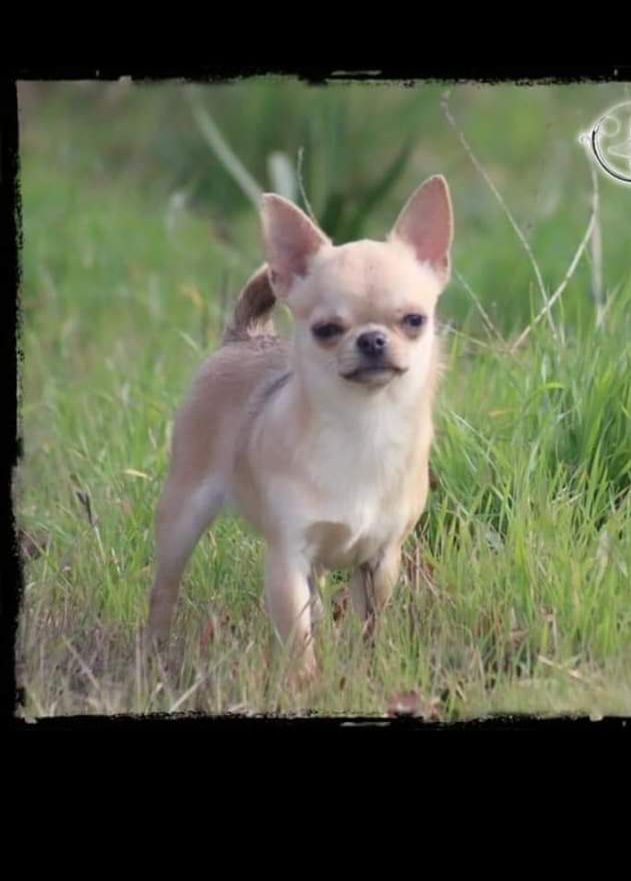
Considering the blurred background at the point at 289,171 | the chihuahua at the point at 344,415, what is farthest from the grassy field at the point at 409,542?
the chihuahua at the point at 344,415

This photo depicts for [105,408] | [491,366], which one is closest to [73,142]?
[105,408]

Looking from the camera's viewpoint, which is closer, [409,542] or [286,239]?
[286,239]

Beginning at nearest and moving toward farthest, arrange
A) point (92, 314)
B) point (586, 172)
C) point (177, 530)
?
point (177, 530)
point (92, 314)
point (586, 172)

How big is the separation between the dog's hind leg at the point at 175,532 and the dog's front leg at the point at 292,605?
50 cm

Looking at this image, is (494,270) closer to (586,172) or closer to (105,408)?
(586,172)

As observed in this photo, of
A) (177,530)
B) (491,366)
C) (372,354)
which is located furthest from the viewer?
(491,366)

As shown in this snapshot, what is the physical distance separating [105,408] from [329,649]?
269cm

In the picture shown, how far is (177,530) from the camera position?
5320 millimetres

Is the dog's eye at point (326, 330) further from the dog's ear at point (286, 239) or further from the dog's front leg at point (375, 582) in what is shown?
the dog's front leg at point (375, 582)

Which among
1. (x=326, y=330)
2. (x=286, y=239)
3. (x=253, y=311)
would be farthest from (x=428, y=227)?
(x=253, y=311)

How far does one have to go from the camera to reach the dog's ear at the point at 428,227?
494 centimetres

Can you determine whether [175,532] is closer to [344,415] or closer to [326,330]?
[344,415]

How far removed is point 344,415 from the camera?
482 cm

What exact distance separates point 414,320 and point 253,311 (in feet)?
3.53
